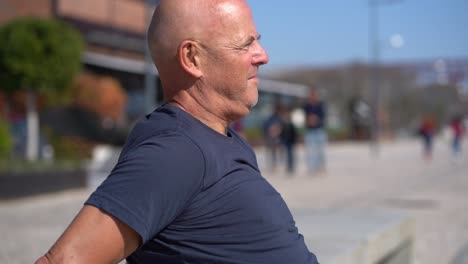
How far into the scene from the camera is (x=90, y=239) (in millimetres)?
1407

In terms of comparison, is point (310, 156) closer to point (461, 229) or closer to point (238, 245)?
point (461, 229)

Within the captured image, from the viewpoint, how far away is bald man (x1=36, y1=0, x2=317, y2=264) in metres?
1.42

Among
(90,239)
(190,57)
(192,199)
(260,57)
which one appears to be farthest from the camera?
(260,57)

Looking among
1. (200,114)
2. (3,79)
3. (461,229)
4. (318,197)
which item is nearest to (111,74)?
(3,79)

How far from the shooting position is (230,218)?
1.59 m

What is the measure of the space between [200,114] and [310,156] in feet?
49.5

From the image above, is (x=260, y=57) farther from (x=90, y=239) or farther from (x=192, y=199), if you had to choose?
(x=90, y=239)

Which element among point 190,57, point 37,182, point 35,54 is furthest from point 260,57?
point 35,54

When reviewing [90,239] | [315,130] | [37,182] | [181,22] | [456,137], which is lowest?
[456,137]

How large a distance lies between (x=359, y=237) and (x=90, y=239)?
3.32 metres

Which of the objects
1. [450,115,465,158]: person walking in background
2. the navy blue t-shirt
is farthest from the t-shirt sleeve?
[450,115,465,158]: person walking in background

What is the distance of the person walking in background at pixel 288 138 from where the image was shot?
659 inches

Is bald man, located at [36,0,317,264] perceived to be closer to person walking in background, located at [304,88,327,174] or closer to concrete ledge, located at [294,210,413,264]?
concrete ledge, located at [294,210,413,264]

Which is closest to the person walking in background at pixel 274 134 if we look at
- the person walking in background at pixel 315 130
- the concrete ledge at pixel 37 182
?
the person walking in background at pixel 315 130
